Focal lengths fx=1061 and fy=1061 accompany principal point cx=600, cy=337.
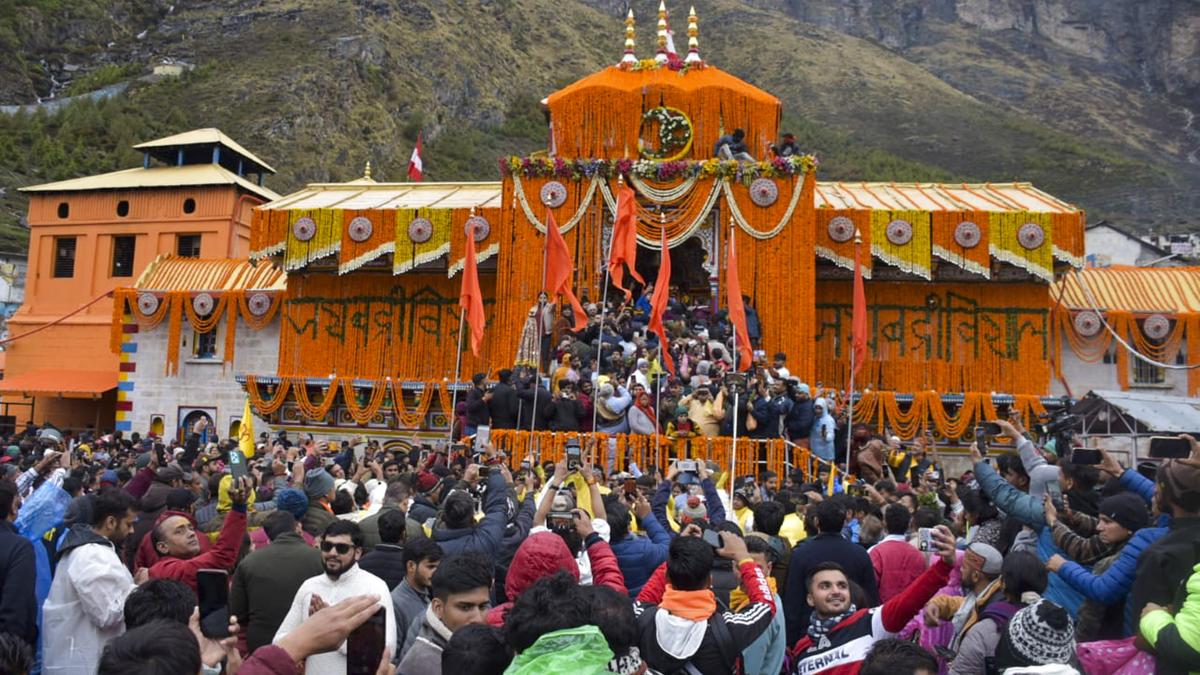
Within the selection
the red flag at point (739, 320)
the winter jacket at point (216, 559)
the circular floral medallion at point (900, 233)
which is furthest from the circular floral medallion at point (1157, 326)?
the winter jacket at point (216, 559)

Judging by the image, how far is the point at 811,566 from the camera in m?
6.12

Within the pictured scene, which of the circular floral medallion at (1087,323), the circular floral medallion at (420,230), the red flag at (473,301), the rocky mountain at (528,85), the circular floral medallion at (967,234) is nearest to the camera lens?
the red flag at (473,301)

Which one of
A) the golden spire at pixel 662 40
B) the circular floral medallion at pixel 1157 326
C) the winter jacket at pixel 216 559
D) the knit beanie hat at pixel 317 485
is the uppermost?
the golden spire at pixel 662 40

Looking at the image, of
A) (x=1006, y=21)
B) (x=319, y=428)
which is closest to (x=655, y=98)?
(x=319, y=428)

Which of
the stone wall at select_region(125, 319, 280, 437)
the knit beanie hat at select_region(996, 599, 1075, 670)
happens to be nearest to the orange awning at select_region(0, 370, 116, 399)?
the stone wall at select_region(125, 319, 280, 437)

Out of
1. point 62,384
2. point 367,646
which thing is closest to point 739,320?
point 367,646

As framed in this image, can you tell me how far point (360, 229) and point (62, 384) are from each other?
1170 centimetres

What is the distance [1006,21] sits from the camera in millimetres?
106125

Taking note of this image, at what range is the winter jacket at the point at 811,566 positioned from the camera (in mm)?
6043

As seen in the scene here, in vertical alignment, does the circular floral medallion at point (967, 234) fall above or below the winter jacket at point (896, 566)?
above

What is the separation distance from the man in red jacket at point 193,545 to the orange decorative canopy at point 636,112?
2049 cm

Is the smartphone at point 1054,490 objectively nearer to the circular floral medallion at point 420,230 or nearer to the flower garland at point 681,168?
the flower garland at point 681,168

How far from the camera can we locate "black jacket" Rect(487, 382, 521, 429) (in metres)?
18.2

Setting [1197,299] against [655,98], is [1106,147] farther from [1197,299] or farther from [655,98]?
[655,98]
